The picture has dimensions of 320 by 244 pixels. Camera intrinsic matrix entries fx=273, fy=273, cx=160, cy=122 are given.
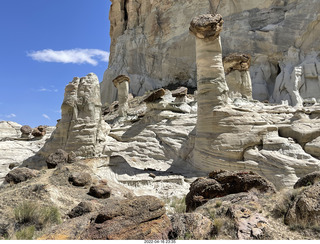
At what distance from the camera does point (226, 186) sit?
5.89m

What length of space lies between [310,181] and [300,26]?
26104mm

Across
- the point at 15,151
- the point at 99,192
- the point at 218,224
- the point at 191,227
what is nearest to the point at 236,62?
the point at 15,151

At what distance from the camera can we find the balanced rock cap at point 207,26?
10758 mm

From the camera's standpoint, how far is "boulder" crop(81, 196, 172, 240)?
3.48 metres

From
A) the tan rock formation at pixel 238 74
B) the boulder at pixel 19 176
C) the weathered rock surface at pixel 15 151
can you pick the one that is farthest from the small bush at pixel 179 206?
the tan rock formation at pixel 238 74

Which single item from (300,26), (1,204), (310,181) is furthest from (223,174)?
(300,26)

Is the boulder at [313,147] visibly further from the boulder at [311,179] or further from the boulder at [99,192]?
the boulder at [99,192]

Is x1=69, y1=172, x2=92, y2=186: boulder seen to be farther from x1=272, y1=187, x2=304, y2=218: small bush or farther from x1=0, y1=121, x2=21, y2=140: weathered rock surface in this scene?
x1=0, y1=121, x2=21, y2=140: weathered rock surface

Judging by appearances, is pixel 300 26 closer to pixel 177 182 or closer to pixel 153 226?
pixel 177 182

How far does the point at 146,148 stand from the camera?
12.2 meters

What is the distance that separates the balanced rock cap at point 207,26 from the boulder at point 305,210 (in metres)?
8.26


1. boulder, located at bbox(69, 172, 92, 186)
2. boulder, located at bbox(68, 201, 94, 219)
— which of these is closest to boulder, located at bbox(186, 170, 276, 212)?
boulder, located at bbox(68, 201, 94, 219)

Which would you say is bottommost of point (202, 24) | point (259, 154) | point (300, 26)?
point (259, 154)

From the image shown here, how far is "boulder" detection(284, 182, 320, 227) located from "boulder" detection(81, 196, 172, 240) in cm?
167
